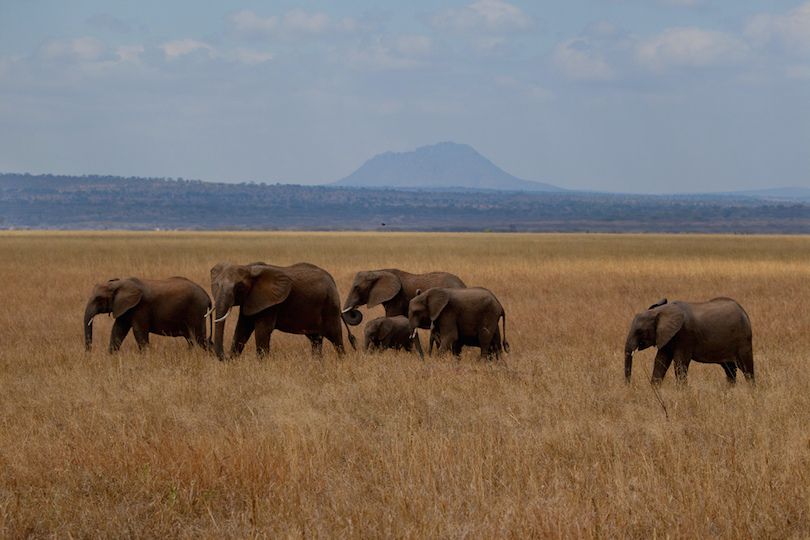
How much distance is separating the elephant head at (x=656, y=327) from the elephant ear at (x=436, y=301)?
3.14 meters

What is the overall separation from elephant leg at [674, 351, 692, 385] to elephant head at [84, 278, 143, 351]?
7112 mm

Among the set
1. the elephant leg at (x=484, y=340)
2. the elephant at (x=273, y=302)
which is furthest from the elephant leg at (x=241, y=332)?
the elephant leg at (x=484, y=340)

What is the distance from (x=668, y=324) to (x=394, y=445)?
154 inches

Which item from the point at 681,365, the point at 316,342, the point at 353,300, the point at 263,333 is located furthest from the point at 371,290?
the point at 681,365

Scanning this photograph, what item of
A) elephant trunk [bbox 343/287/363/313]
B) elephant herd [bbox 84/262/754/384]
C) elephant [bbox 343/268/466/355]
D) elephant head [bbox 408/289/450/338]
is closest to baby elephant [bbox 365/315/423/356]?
elephant herd [bbox 84/262/754/384]

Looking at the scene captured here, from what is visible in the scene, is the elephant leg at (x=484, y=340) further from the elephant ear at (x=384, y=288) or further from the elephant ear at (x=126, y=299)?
the elephant ear at (x=126, y=299)

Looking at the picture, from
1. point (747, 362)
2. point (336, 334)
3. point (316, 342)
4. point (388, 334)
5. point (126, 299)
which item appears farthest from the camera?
point (388, 334)

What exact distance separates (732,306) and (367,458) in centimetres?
507

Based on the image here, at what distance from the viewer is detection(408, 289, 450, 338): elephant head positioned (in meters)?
14.0

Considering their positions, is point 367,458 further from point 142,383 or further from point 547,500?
point 142,383

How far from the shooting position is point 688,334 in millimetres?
11312

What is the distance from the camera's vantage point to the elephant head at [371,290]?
631 inches

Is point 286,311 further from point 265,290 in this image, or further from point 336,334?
point 336,334

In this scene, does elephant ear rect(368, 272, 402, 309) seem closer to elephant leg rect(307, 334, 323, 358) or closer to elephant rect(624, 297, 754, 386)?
elephant leg rect(307, 334, 323, 358)
